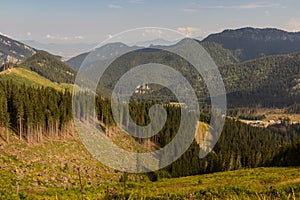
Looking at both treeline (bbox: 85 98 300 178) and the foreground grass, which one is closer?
the foreground grass

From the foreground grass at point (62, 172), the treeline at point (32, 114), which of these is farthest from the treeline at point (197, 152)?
the foreground grass at point (62, 172)

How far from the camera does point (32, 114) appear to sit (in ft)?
244

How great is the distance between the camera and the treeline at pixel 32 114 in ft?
235

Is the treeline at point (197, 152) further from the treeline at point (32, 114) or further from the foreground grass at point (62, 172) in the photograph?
the foreground grass at point (62, 172)

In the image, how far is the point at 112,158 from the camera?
74812mm

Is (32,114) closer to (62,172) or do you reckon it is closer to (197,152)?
(62,172)

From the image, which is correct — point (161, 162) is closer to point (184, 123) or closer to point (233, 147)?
point (184, 123)

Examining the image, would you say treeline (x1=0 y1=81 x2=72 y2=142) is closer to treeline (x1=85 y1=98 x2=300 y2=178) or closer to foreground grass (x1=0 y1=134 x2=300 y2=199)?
foreground grass (x1=0 y1=134 x2=300 y2=199)

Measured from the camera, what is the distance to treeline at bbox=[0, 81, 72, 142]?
71750mm

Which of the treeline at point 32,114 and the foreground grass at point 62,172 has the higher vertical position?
the treeline at point 32,114

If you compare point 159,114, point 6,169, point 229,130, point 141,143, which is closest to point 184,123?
point 159,114

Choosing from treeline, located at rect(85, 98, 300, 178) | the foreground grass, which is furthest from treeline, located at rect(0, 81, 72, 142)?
treeline, located at rect(85, 98, 300, 178)

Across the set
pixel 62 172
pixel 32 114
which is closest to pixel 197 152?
pixel 32 114

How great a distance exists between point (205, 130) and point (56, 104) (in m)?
103
